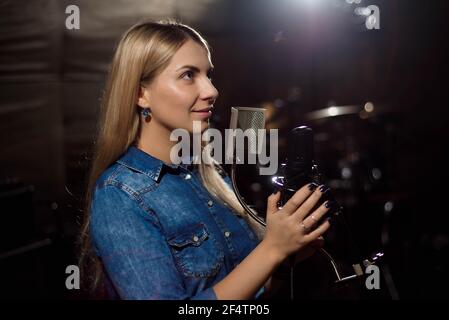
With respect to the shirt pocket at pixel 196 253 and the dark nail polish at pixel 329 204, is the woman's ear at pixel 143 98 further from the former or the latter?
the dark nail polish at pixel 329 204

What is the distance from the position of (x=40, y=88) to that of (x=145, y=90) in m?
1.24

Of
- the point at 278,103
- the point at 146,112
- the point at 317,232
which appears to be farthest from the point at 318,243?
the point at 278,103

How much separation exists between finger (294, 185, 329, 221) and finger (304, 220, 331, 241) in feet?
0.13

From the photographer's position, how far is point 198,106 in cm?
117

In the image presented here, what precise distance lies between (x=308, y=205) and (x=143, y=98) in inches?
21.0

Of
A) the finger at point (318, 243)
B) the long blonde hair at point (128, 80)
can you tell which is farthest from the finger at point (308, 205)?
the long blonde hair at point (128, 80)

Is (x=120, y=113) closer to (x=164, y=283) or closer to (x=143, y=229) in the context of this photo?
(x=143, y=229)

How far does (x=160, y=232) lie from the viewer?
1086 millimetres

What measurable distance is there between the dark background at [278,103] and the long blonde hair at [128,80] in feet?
0.78

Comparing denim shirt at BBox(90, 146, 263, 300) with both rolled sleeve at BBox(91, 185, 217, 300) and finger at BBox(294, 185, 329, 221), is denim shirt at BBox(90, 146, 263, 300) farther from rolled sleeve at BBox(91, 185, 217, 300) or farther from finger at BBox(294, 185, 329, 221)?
finger at BBox(294, 185, 329, 221)

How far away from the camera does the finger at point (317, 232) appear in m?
0.92
